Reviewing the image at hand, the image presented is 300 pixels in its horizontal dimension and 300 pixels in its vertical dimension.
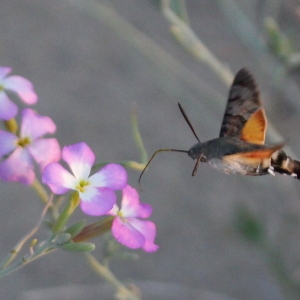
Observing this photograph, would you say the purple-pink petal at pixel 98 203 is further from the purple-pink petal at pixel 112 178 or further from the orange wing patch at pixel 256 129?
the orange wing patch at pixel 256 129

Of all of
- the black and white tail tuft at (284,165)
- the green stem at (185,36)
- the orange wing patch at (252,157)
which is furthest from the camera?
the green stem at (185,36)

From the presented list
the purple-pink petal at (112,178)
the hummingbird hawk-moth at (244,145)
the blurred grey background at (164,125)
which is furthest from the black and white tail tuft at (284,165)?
the blurred grey background at (164,125)

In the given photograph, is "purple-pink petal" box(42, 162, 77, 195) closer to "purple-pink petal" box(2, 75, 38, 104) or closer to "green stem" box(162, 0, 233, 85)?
"purple-pink petal" box(2, 75, 38, 104)

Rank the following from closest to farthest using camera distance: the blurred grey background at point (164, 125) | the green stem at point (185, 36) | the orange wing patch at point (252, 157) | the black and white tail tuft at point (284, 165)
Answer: the orange wing patch at point (252, 157) < the black and white tail tuft at point (284, 165) < the green stem at point (185, 36) < the blurred grey background at point (164, 125)

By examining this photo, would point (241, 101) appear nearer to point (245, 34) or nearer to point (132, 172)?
point (245, 34)

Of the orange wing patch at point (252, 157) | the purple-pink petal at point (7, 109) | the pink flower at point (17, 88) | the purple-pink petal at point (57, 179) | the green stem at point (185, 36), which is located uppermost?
Answer: the green stem at point (185, 36)

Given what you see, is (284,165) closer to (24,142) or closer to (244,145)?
(244,145)

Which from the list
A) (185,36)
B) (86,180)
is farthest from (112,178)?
(185,36)

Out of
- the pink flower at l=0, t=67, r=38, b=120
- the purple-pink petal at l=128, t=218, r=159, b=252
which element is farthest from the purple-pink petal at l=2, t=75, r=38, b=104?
the purple-pink petal at l=128, t=218, r=159, b=252
